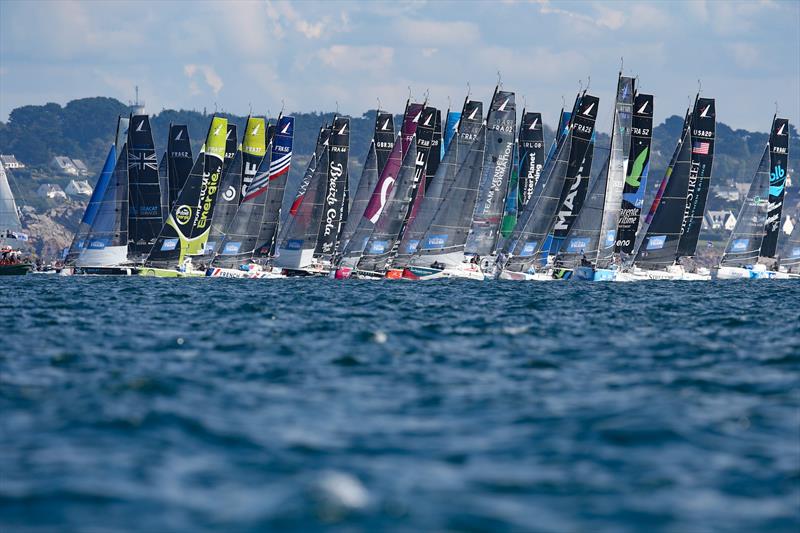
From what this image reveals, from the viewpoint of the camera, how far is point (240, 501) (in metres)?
13.8

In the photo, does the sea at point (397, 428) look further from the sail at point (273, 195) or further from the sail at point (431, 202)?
the sail at point (273, 195)

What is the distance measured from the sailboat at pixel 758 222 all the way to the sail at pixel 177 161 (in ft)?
125

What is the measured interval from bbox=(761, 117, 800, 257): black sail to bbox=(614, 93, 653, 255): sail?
55.2ft

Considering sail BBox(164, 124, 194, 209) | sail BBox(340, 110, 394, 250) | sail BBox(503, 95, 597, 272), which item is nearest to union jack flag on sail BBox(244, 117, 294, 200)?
sail BBox(340, 110, 394, 250)

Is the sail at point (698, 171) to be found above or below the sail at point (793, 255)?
above

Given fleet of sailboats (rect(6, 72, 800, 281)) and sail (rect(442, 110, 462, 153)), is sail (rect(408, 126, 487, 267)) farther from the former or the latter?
sail (rect(442, 110, 462, 153))

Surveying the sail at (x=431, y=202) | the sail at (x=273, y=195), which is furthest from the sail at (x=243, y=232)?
the sail at (x=431, y=202)

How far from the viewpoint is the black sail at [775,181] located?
9094 centimetres

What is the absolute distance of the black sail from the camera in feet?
298

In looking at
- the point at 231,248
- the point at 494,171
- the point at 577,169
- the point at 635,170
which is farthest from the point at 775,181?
the point at 231,248

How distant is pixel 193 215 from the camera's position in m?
80.5

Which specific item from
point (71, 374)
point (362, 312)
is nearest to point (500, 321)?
point (362, 312)

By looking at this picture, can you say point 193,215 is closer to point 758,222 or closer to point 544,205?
point 544,205

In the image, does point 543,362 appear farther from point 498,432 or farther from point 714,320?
point 714,320
